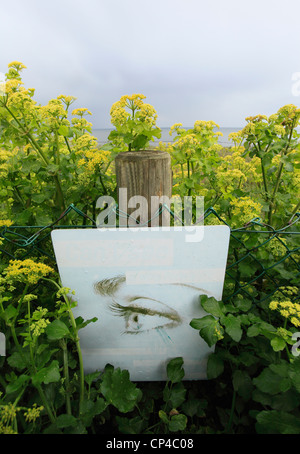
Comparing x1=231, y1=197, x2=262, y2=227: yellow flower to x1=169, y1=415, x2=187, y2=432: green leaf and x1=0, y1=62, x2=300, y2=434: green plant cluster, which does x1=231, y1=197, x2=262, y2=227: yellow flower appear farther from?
x1=169, y1=415, x2=187, y2=432: green leaf

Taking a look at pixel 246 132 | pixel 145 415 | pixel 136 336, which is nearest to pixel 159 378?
pixel 145 415

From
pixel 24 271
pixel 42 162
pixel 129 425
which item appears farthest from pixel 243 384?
pixel 42 162

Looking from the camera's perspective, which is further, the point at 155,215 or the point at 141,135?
the point at 141,135

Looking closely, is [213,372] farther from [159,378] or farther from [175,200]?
[175,200]

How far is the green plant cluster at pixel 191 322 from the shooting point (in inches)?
49.8

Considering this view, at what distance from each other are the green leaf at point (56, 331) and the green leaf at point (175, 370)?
66 centimetres

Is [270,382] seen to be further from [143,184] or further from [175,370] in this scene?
[143,184]

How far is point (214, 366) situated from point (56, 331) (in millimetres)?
868

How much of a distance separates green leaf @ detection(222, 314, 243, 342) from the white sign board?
18 centimetres

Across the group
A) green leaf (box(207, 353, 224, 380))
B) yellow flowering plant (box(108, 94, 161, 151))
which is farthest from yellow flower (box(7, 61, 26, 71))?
green leaf (box(207, 353, 224, 380))

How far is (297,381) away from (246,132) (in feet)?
4.52

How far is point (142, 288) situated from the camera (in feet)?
4.90

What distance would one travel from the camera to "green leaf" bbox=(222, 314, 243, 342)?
1305 mm
